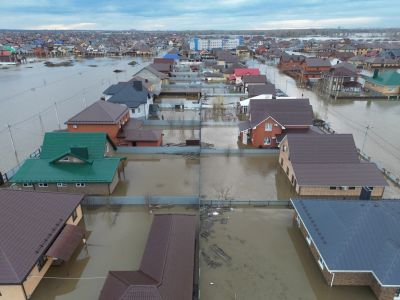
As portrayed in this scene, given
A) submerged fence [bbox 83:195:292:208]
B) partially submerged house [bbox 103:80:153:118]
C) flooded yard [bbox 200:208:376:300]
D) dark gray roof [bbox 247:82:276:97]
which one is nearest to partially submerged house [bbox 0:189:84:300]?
submerged fence [bbox 83:195:292:208]

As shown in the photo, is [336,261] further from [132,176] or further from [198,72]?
[198,72]

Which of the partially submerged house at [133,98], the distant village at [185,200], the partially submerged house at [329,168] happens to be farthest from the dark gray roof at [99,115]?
→ the partially submerged house at [329,168]

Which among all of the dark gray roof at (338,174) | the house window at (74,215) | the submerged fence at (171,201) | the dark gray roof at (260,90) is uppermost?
the dark gray roof at (260,90)

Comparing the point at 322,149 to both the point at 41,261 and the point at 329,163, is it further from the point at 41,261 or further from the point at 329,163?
the point at 41,261

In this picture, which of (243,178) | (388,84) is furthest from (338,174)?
(388,84)

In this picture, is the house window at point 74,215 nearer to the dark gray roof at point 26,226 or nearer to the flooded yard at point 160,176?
the dark gray roof at point 26,226

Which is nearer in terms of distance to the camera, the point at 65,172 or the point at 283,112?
the point at 65,172

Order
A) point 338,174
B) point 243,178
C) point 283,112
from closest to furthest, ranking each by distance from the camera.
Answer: point 338,174 → point 243,178 → point 283,112
